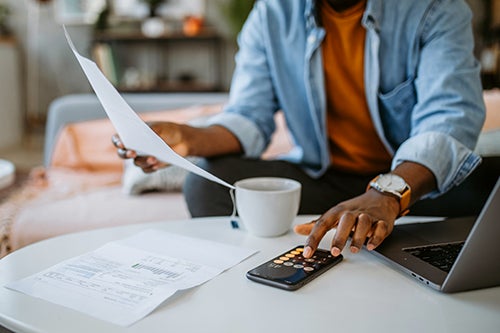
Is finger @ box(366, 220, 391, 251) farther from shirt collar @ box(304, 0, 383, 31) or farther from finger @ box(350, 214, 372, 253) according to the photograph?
shirt collar @ box(304, 0, 383, 31)

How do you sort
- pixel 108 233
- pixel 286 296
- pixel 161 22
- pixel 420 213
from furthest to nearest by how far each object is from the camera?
pixel 161 22 → pixel 420 213 → pixel 108 233 → pixel 286 296

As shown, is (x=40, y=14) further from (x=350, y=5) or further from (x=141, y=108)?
(x=350, y=5)

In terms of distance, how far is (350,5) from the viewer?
1.23 meters

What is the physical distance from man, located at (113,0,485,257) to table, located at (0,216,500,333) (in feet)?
0.92

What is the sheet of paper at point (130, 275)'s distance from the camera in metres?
0.58

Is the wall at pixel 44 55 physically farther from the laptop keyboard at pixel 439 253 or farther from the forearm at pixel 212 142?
the laptop keyboard at pixel 439 253

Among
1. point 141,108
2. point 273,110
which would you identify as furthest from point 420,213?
point 141,108

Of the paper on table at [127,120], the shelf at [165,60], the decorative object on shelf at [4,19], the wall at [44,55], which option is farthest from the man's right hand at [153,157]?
the decorative object on shelf at [4,19]

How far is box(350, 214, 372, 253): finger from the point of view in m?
0.71

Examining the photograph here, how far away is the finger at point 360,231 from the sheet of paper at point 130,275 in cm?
13

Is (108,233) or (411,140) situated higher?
(411,140)

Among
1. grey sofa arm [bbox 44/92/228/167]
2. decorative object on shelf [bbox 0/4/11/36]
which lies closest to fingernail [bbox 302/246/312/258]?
grey sofa arm [bbox 44/92/228/167]

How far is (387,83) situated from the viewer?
1.21 meters

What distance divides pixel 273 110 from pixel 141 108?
920mm
